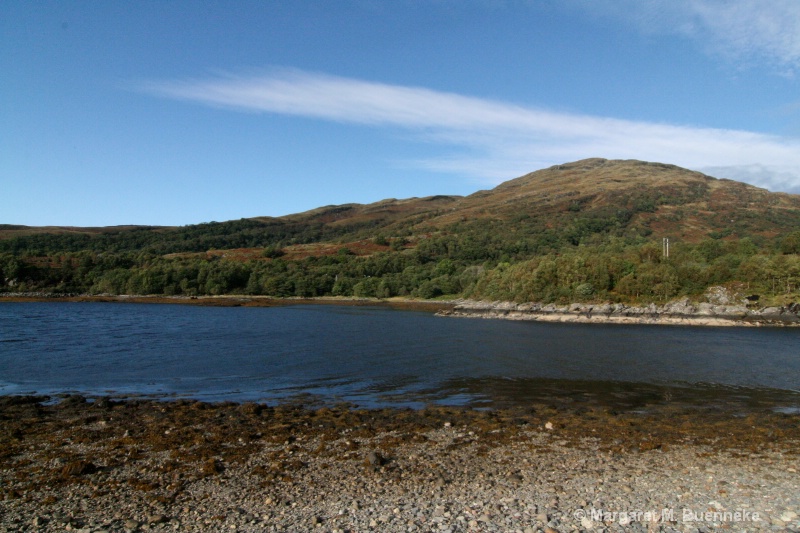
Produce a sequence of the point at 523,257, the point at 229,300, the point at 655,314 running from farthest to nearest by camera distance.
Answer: the point at 523,257
the point at 229,300
the point at 655,314

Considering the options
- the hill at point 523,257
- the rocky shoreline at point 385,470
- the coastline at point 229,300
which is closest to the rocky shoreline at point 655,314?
the hill at point 523,257

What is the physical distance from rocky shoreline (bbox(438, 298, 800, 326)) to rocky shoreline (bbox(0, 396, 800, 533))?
5774cm

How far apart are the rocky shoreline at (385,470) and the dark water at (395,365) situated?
4.10m

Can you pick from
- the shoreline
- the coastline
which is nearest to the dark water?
the shoreline

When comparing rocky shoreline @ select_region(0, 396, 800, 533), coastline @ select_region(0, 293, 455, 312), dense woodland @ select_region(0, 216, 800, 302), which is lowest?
coastline @ select_region(0, 293, 455, 312)

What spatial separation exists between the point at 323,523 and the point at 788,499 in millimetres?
9059

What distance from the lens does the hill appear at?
81.9 metres

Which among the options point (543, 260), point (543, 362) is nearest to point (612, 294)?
point (543, 260)

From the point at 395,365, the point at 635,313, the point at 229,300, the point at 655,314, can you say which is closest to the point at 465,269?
the point at 635,313

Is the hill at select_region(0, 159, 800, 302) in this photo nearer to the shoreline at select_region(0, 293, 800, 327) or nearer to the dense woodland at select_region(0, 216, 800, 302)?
the dense woodland at select_region(0, 216, 800, 302)

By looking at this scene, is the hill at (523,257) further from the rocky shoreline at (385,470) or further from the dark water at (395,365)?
the rocky shoreline at (385,470)

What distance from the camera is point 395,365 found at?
30.3 metres

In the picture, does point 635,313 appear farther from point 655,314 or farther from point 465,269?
point 465,269

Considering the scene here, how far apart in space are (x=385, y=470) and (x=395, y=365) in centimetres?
1868
